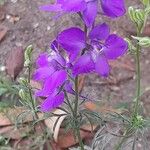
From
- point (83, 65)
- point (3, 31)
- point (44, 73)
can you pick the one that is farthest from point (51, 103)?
point (3, 31)

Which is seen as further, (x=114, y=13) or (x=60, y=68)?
(x=60, y=68)

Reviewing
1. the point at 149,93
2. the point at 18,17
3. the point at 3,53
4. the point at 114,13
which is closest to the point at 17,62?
the point at 3,53

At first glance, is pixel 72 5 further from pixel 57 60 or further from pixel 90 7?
pixel 57 60

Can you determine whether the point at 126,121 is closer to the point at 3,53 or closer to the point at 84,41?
the point at 84,41

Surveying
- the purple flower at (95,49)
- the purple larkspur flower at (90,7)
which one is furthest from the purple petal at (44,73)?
the purple larkspur flower at (90,7)

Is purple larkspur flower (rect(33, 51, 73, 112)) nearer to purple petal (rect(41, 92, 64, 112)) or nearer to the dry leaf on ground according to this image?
purple petal (rect(41, 92, 64, 112))

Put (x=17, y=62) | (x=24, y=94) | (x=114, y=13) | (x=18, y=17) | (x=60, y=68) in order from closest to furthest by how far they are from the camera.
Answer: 1. (x=114, y=13)
2. (x=60, y=68)
3. (x=24, y=94)
4. (x=17, y=62)
5. (x=18, y=17)

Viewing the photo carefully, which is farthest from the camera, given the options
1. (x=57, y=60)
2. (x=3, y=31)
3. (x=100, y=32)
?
(x=3, y=31)
